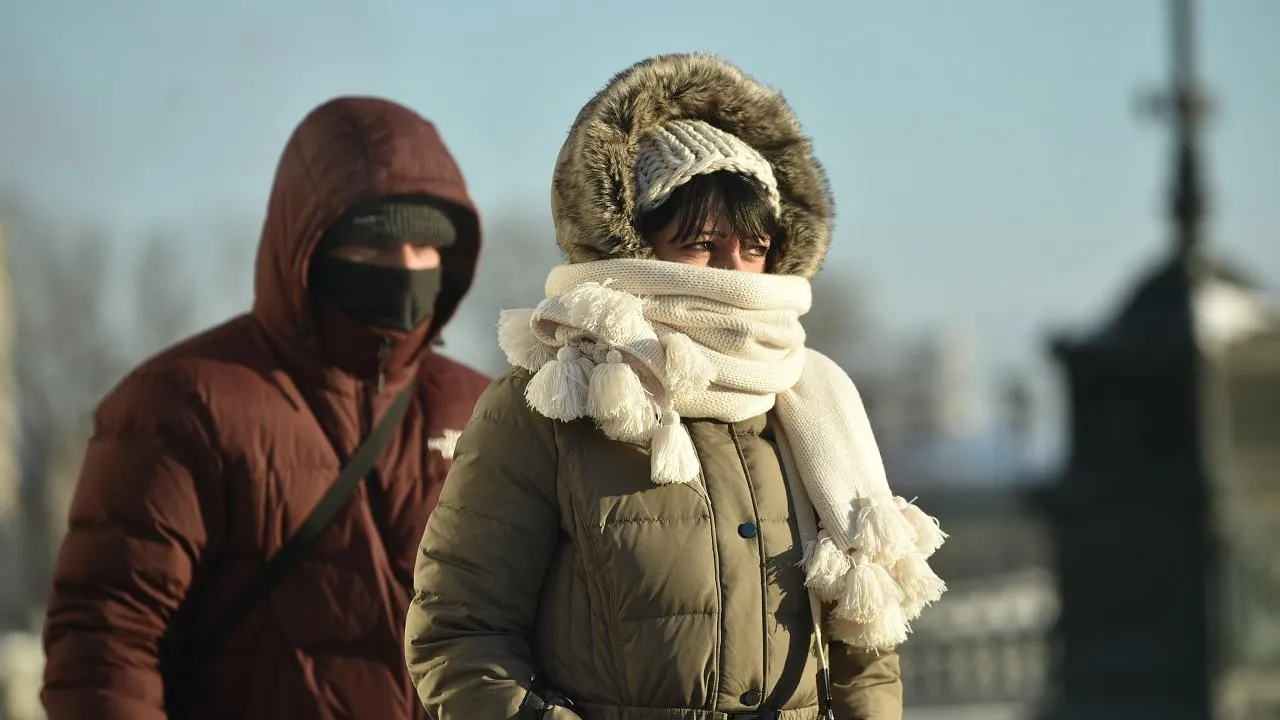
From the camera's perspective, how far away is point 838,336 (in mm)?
61938

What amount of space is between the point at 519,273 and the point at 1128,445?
14.3 metres

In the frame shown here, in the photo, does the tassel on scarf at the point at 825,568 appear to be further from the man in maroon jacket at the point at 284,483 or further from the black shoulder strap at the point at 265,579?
the black shoulder strap at the point at 265,579

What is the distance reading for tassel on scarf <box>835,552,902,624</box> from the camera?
11.6 feet

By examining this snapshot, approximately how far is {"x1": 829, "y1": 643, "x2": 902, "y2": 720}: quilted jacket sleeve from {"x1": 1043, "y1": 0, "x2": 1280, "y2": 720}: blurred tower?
1747cm

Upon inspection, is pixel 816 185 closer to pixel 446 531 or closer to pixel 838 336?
pixel 446 531

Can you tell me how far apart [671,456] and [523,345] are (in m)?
0.31

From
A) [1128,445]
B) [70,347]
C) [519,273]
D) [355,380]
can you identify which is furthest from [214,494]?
[519,273]

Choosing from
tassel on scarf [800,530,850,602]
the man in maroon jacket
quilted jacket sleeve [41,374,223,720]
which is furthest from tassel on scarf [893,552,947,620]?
quilted jacket sleeve [41,374,223,720]

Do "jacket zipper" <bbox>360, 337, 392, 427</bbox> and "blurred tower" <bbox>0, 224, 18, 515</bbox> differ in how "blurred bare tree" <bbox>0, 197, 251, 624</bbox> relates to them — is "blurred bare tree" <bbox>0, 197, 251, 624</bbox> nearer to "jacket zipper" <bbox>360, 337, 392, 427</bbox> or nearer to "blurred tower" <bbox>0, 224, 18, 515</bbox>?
"blurred tower" <bbox>0, 224, 18, 515</bbox>

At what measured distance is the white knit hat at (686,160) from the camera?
361 cm

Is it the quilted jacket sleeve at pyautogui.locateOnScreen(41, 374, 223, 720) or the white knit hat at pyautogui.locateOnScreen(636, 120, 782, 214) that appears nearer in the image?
the white knit hat at pyautogui.locateOnScreen(636, 120, 782, 214)

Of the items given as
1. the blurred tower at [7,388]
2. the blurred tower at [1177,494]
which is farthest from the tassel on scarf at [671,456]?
the blurred tower at [7,388]

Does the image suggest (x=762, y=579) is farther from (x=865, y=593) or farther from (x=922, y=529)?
(x=922, y=529)

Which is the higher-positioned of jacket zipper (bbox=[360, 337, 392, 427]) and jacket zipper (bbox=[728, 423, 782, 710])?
jacket zipper (bbox=[360, 337, 392, 427])
